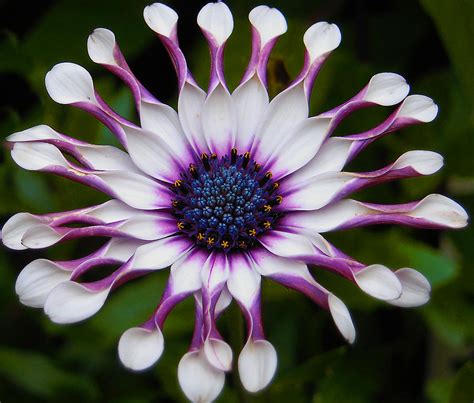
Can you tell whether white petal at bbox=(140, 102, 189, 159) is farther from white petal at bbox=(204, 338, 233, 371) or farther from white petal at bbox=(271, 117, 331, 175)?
white petal at bbox=(204, 338, 233, 371)

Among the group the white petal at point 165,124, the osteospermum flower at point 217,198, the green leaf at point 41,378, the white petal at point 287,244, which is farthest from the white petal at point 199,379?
the green leaf at point 41,378

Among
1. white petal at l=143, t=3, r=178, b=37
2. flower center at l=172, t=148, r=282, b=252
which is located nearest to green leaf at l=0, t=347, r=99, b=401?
flower center at l=172, t=148, r=282, b=252

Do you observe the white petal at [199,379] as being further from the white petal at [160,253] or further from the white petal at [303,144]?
the white petal at [303,144]

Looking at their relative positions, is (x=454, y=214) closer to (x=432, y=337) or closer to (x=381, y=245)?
(x=381, y=245)

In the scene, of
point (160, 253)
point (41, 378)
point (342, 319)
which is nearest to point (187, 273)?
point (160, 253)

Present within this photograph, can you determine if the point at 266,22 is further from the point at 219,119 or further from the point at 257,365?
the point at 257,365

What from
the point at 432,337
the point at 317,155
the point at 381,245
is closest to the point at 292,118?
the point at 317,155
